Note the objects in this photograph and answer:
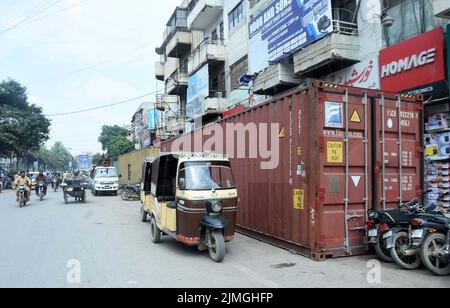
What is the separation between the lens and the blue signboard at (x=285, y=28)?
1280 centimetres

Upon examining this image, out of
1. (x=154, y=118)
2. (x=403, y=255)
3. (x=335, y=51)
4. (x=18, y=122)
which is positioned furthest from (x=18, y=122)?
(x=403, y=255)

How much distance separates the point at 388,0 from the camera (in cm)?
1151

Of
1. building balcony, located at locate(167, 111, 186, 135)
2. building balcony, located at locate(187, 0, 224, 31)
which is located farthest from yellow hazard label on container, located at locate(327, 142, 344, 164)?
building balcony, located at locate(167, 111, 186, 135)

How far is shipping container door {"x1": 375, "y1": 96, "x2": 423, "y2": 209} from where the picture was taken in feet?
24.5

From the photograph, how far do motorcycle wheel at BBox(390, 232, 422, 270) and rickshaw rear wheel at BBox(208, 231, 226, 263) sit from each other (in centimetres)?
278

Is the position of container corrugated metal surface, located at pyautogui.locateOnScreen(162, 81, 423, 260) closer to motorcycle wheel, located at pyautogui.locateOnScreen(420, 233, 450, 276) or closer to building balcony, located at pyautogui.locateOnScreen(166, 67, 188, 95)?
motorcycle wheel, located at pyautogui.locateOnScreen(420, 233, 450, 276)

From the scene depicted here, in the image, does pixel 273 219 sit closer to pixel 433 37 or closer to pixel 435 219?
pixel 435 219

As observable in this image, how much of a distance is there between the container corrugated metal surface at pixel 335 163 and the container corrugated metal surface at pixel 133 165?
42.3 ft

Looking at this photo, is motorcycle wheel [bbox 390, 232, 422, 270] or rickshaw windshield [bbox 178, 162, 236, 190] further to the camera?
rickshaw windshield [bbox 178, 162, 236, 190]

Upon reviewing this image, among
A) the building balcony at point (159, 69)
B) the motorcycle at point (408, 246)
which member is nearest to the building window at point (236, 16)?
the motorcycle at point (408, 246)

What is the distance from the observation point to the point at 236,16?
73.6 feet

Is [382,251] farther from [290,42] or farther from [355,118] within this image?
[290,42]

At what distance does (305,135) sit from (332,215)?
1.50 meters

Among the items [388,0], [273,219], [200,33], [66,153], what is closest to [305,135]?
[273,219]
